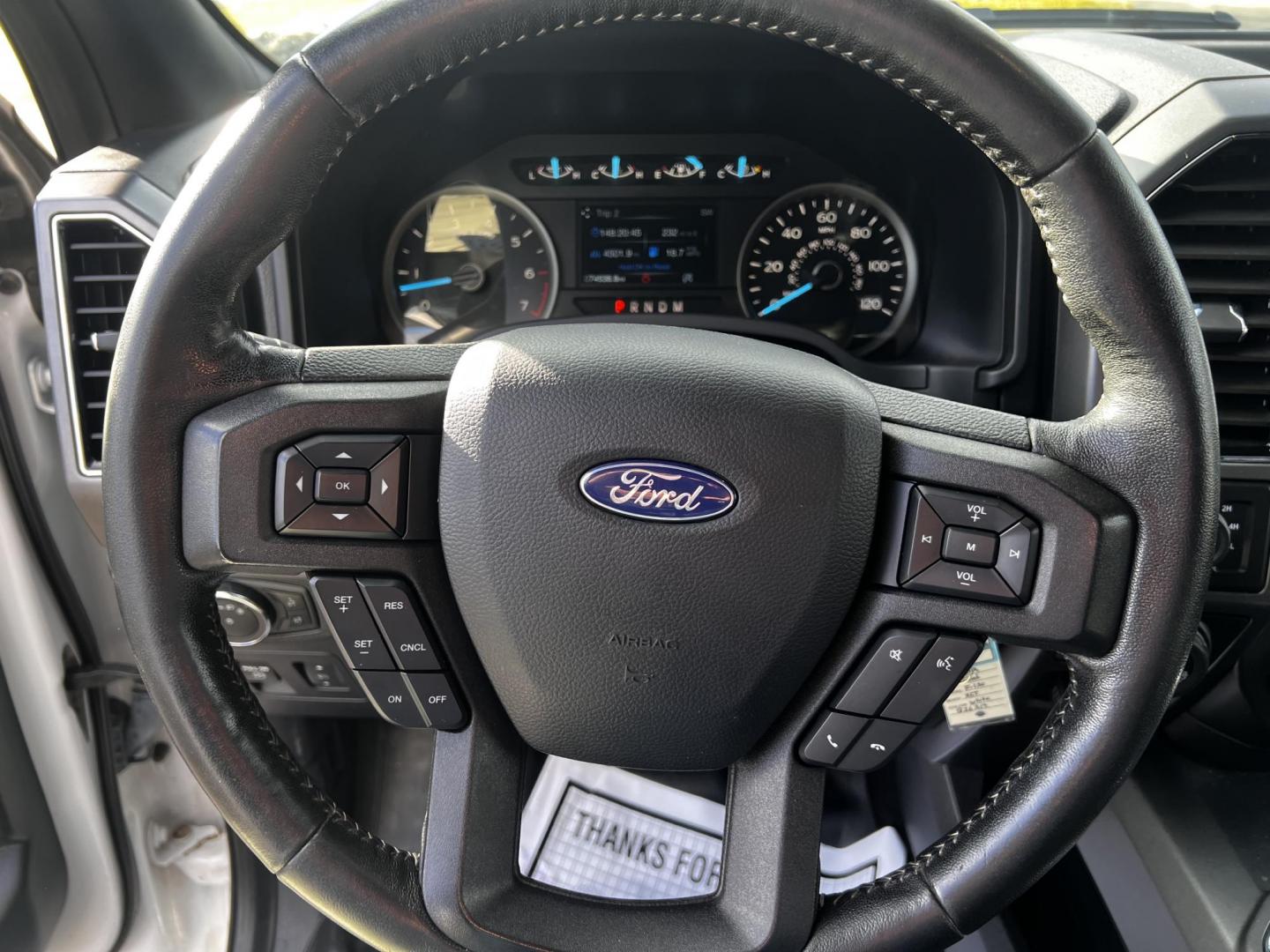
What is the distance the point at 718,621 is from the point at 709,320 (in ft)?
2.40

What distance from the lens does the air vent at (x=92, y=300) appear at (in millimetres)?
1164

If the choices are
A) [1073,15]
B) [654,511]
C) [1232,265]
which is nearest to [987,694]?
[1232,265]

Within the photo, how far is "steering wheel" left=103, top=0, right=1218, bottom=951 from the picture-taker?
0.68 m

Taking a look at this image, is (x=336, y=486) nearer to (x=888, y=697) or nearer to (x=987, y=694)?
(x=888, y=697)

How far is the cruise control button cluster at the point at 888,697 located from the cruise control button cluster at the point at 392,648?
0.26 metres

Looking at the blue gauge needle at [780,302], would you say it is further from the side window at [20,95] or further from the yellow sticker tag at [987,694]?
the side window at [20,95]

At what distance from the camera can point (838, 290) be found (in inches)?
58.5

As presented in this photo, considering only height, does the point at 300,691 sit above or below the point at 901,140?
below

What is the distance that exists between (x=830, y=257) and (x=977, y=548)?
826 mm

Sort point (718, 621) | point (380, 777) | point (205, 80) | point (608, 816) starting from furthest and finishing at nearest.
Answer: point (380, 777), point (608, 816), point (205, 80), point (718, 621)

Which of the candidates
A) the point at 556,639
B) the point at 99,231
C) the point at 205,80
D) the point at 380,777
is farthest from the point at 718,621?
the point at 380,777

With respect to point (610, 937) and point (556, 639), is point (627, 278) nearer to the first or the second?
point (556, 639)

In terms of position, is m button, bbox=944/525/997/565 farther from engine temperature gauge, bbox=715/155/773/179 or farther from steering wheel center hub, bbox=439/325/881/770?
engine temperature gauge, bbox=715/155/773/179

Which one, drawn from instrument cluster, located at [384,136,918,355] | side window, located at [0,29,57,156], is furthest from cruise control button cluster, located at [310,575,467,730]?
side window, located at [0,29,57,156]
